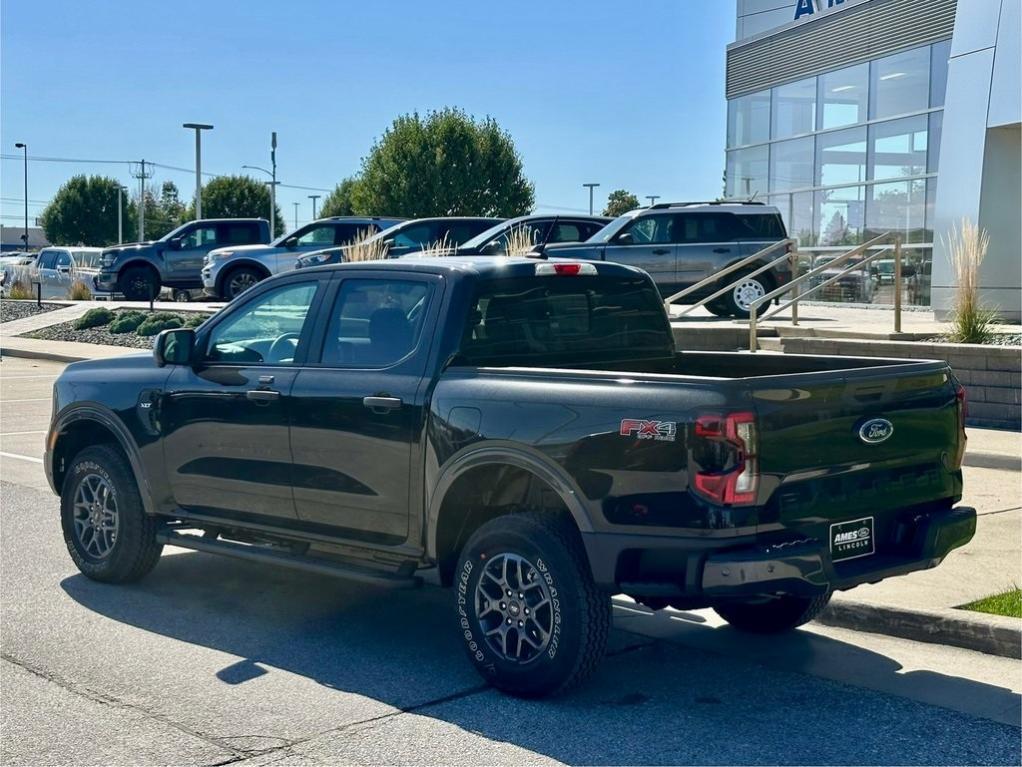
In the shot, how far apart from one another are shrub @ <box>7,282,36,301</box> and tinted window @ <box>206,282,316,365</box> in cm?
3147

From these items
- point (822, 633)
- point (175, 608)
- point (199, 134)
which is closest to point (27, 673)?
point (175, 608)

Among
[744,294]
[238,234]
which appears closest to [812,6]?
[744,294]

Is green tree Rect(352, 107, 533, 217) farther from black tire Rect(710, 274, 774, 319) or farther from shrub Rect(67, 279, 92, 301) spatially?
black tire Rect(710, 274, 774, 319)

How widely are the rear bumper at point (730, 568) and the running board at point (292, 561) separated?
47.0 inches

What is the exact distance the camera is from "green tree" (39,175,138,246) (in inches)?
4038

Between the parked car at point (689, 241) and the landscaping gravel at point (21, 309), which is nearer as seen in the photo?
the parked car at point (689, 241)

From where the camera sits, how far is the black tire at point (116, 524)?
7.34 m

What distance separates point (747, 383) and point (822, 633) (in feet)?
7.12

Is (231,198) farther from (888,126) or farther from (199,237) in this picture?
(888,126)

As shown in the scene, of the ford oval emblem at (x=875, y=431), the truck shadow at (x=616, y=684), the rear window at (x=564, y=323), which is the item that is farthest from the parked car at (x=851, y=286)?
the ford oval emblem at (x=875, y=431)

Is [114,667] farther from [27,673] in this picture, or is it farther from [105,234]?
[105,234]

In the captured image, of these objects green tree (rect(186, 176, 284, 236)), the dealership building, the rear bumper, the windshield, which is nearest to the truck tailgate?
the rear bumper

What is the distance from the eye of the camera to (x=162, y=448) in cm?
714

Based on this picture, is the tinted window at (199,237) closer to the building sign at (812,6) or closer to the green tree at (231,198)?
the building sign at (812,6)
